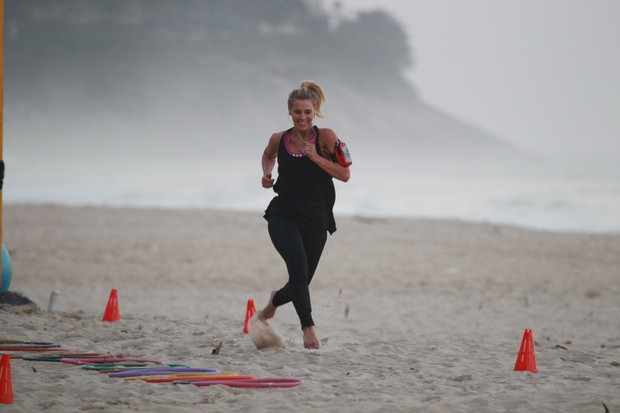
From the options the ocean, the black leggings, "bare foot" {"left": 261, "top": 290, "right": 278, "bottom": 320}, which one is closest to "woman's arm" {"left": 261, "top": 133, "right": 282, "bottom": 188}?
the black leggings

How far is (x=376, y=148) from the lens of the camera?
135875mm

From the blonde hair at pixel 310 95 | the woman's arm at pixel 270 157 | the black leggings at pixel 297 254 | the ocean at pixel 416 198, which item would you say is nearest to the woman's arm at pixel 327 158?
the blonde hair at pixel 310 95

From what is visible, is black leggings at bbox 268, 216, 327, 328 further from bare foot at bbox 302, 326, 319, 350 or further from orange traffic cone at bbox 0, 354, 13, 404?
orange traffic cone at bbox 0, 354, 13, 404

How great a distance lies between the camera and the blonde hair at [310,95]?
17.2 feet

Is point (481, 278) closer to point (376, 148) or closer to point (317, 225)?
point (317, 225)

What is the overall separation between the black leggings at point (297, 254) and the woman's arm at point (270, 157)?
26 cm

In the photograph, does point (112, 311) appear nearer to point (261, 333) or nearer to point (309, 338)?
point (261, 333)

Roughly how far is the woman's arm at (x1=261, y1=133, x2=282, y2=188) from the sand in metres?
1.07

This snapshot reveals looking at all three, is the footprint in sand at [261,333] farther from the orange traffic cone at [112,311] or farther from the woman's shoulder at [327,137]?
the orange traffic cone at [112,311]

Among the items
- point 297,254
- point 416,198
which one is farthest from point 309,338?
point 416,198

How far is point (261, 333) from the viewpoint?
5637 mm

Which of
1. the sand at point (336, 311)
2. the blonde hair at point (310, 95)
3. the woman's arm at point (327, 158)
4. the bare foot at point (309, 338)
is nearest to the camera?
the sand at point (336, 311)

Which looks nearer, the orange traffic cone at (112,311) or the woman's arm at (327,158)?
the woman's arm at (327,158)

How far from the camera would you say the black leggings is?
5.25 metres
